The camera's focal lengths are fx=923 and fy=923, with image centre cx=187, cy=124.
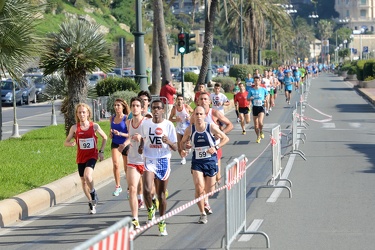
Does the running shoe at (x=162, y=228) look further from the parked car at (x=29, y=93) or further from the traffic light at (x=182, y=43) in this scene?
the parked car at (x=29, y=93)

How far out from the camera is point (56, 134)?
2630 centimetres

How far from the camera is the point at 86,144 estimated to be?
13.4m

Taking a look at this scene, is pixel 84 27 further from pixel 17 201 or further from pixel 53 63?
pixel 17 201

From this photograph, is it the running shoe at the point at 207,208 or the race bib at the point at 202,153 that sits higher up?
the race bib at the point at 202,153

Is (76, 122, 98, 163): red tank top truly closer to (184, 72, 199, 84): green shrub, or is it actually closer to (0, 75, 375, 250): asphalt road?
(0, 75, 375, 250): asphalt road

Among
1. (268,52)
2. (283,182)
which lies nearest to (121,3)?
(268,52)

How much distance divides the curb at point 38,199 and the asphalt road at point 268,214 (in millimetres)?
192

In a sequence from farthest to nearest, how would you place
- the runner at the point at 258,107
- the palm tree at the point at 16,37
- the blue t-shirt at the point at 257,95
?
the blue t-shirt at the point at 257,95 → the runner at the point at 258,107 → the palm tree at the point at 16,37

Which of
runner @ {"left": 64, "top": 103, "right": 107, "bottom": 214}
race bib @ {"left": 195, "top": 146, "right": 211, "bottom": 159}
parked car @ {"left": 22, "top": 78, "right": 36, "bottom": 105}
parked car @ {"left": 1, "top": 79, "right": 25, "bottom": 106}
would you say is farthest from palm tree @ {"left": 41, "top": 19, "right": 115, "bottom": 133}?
parked car @ {"left": 22, "top": 78, "right": 36, "bottom": 105}

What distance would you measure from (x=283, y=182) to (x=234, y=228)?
660 cm

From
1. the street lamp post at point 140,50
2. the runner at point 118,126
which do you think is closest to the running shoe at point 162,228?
the runner at point 118,126

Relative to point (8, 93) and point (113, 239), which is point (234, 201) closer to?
point (113, 239)

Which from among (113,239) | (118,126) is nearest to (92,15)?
(118,126)

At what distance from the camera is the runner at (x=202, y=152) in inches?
480
